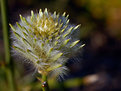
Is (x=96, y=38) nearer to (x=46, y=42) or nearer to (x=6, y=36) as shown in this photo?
(x=6, y=36)

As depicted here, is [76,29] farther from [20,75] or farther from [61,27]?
[20,75]

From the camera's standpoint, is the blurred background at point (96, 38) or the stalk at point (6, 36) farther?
the blurred background at point (96, 38)

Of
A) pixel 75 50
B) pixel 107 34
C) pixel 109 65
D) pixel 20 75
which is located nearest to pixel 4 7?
pixel 75 50

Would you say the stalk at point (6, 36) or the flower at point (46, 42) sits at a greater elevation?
the stalk at point (6, 36)

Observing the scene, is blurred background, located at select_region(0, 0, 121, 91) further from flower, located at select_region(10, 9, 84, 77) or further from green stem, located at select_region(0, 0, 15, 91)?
flower, located at select_region(10, 9, 84, 77)

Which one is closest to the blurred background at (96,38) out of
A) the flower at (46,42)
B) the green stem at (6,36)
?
the green stem at (6,36)

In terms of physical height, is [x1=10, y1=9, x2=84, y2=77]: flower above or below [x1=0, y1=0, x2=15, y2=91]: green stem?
below

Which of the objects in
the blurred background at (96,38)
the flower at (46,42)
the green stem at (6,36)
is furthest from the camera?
the blurred background at (96,38)

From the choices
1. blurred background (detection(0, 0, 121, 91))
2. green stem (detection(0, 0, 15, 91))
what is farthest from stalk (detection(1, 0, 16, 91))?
blurred background (detection(0, 0, 121, 91))

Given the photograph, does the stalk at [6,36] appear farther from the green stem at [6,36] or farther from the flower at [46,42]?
the flower at [46,42]
